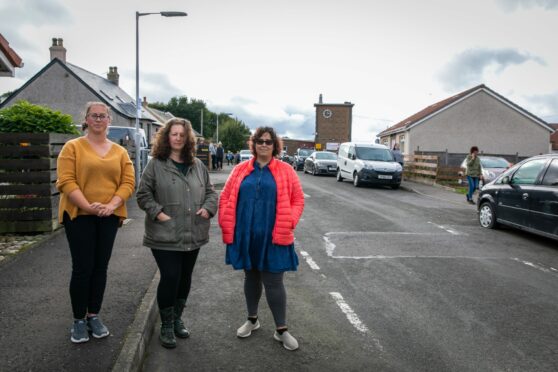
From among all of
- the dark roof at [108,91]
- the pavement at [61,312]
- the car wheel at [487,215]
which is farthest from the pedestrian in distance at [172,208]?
the dark roof at [108,91]

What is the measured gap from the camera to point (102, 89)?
3866 cm

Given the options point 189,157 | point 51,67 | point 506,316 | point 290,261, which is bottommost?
point 506,316

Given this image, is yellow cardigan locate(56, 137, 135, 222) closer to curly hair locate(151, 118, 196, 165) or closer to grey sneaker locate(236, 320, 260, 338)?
curly hair locate(151, 118, 196, 165)

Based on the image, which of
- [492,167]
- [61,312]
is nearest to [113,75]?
[492,167]

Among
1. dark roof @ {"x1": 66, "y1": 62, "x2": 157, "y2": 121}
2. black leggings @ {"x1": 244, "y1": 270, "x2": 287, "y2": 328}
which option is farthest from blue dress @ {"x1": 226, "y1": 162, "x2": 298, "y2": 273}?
dark roof @ {"x1": 66, "y1": 62, "x2": 157, "y2": 121}

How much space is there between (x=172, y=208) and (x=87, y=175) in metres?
0.70

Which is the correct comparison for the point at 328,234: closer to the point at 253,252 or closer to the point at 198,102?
the point at 253,252

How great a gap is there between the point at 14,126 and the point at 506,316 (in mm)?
7756

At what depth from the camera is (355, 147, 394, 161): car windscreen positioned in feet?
65.0

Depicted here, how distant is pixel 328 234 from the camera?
869 centimetres

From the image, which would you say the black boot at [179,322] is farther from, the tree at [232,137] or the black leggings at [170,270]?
the tree at [232,137]

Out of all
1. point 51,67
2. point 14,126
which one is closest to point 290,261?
point 14,126

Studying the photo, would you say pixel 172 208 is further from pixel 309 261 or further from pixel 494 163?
pixel 494 163

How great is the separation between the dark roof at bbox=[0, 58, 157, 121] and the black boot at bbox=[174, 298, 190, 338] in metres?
33.6
